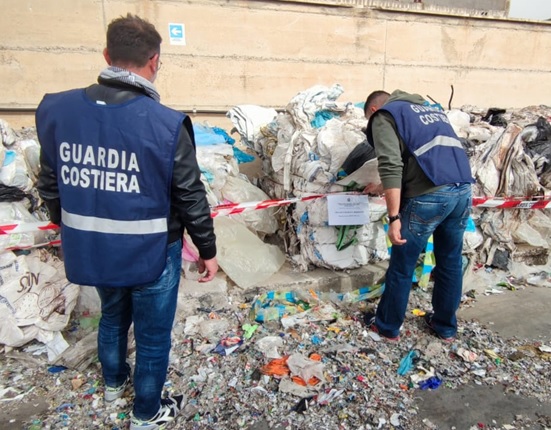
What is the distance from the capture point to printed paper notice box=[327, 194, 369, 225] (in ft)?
10.4

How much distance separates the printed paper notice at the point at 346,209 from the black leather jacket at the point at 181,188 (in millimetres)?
1550

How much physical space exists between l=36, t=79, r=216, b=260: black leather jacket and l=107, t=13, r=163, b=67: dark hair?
0.39 ft

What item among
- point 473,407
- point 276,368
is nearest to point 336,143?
point 276,368

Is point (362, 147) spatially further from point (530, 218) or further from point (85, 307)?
point (85, 307)

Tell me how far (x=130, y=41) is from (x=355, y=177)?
6.82ft

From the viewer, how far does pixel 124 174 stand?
156 centimetres

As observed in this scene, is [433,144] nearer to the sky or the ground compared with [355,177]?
nearer to the sky

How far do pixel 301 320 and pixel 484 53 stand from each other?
7259 mm

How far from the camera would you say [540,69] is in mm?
8164

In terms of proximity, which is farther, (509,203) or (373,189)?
(509,203)

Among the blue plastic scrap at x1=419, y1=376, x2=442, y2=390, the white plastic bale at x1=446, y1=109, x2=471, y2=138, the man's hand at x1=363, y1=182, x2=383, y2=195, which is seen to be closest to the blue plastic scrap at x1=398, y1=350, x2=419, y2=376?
the blue plastic scrap at x1=419, y1=376, x2=442, y2=390

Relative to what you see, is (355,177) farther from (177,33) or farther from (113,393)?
(177,33)

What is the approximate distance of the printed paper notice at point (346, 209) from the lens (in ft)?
10.4

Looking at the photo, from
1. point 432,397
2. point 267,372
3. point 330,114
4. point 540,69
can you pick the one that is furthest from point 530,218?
point 540,69
